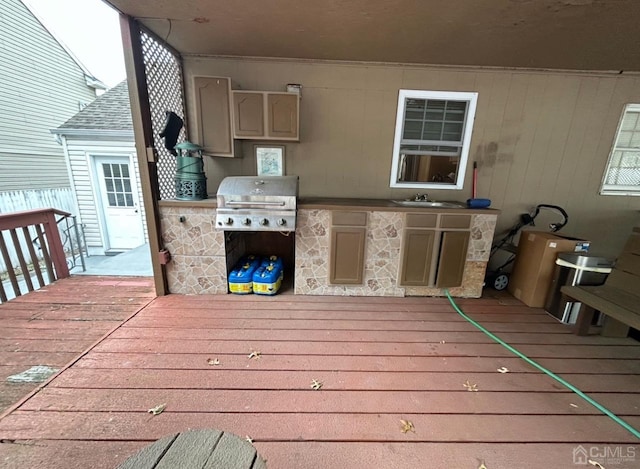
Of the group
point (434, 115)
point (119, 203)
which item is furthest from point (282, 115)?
point (119, 203)

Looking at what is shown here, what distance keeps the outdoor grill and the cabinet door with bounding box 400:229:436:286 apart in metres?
1.19

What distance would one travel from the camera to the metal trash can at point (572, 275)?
227 cm

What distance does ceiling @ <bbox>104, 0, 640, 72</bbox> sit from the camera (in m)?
1.77

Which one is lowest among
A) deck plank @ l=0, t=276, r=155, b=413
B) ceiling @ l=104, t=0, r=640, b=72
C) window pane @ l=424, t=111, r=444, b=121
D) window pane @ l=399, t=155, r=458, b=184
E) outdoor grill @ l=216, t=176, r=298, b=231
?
deck plank @ l=0, t=276, r=155, b=413

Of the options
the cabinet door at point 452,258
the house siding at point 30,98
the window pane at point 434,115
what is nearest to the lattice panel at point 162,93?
the window pane at point 434,115

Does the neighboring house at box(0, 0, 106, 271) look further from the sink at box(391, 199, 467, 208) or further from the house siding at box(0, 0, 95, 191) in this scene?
the sink at box(391, 199, 467, 208)

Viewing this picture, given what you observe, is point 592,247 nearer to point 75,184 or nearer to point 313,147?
point 313,147

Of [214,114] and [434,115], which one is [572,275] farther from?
[214,114]

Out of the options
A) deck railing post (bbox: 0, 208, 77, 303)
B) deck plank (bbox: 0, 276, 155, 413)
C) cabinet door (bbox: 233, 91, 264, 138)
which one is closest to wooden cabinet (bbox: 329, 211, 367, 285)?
cabinet door (bbox: 233, 91, 264, 138)

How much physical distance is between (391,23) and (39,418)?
3329mm

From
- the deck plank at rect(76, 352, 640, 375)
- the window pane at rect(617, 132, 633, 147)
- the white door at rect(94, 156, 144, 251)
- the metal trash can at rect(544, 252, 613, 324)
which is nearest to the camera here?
the deck plank at rect(76, 352, 640, 375)

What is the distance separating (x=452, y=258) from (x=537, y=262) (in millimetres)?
847

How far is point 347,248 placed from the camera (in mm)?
2619

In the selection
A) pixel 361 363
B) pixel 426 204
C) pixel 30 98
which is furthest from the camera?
pixel 30 98
